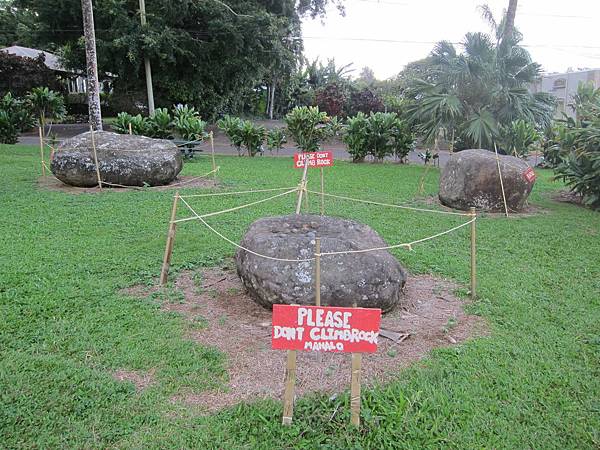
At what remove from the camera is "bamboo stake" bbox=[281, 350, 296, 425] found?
276 centimetres

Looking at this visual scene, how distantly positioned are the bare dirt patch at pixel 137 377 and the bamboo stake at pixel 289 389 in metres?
0.92

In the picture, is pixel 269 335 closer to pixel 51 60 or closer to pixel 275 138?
pixel 275 138

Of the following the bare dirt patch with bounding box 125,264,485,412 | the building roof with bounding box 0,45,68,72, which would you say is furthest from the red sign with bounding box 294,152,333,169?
the building roof with bounding box 0,45,68,72

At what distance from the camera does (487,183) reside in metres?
8.28

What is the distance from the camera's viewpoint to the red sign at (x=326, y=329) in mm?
2641

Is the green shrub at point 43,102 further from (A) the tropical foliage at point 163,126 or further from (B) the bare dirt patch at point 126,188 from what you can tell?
(B) the bare dirt patch at point 126,188

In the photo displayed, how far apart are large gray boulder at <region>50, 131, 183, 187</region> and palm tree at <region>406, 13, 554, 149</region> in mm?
5866

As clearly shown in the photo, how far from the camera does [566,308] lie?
14.5ft

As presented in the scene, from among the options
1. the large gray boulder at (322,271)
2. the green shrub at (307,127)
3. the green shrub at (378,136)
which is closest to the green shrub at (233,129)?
the green shrub at (307,127)

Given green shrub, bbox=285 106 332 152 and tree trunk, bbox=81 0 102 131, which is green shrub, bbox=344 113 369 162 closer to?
green shrub, bbox=285 106 332 152

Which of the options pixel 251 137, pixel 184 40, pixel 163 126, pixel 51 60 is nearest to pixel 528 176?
pixel 251 137

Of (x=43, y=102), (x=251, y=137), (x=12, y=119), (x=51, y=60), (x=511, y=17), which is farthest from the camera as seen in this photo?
(x=51, y=60)

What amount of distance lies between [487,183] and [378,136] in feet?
21.5

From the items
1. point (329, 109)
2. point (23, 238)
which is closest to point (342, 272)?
point (23, 238)
